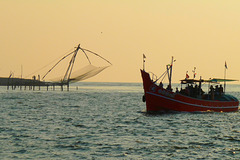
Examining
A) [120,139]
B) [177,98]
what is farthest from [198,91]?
[120,139]

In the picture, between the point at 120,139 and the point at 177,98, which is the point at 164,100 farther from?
the point at 120,139

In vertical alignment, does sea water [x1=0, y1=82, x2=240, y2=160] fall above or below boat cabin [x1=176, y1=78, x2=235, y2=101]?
below

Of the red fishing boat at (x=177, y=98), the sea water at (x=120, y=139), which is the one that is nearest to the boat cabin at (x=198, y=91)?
the red fishing boat at (x=177, y=98)

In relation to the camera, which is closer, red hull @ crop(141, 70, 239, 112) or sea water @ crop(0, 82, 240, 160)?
sea water @ crop(0, 82, 240, 160)

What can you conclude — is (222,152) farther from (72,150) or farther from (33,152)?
(33,152)

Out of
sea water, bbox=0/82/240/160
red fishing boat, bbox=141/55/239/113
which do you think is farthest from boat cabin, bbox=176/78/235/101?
sea water, bbox=0/82/240/160

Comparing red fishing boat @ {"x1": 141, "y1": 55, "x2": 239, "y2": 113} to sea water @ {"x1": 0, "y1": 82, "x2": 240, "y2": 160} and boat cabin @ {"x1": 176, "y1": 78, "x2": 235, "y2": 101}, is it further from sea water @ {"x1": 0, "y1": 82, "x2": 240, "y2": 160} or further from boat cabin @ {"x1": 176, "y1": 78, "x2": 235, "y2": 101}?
sea water @ {"x1": 0, "y1": 82, "x2": 240, "y2": 160}

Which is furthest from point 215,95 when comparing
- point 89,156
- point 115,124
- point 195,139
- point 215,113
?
point 89,156

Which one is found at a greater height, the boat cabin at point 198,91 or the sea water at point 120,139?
the boat cabin at point 198,91

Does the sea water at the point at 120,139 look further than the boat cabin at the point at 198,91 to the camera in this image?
No

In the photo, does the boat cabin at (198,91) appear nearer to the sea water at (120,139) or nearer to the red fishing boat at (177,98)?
the red fishing boat at (177,98)

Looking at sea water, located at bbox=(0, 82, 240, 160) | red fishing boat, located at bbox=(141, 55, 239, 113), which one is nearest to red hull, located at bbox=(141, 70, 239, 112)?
red fishing boat, located at bbox=(141, 55, 239, 113)

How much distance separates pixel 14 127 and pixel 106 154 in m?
12.0

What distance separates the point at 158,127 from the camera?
33594 millimetres
